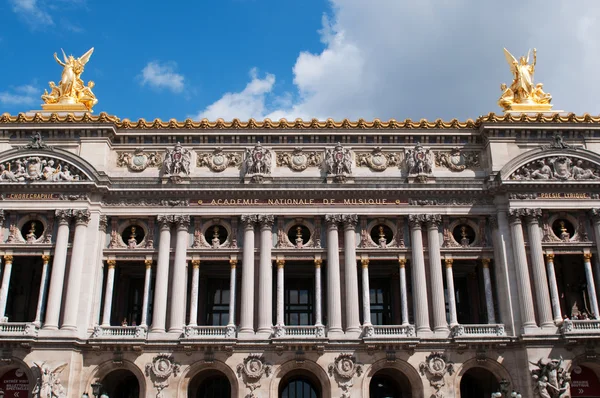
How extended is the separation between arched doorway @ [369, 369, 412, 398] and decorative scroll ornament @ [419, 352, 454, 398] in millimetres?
3017

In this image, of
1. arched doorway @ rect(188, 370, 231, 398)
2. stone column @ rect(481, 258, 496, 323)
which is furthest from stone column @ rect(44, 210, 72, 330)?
stone column @ rect(481, 258, 496, 323)

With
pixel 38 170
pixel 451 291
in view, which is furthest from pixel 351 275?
pixel 38 170

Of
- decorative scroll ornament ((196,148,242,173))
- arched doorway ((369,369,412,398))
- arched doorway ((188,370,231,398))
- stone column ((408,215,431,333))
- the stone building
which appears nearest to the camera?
the stone building

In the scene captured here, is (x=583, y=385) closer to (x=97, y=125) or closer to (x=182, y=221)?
(x=182, y=221)

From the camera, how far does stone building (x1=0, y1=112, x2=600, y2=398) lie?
35656 mm

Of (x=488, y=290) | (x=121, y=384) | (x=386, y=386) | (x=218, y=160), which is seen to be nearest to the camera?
(x=488, y=290)

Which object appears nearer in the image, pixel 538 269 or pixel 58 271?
pixel 58 271

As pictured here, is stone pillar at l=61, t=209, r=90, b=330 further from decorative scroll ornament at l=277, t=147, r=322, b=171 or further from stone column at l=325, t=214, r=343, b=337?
stone column at l=325, t=214, r=343, b=337

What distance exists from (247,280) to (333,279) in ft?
15.6

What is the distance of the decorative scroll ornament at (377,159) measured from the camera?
4053cm

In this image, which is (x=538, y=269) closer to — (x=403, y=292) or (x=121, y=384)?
(x=403, y=292)

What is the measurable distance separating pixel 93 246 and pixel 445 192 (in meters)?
20.1

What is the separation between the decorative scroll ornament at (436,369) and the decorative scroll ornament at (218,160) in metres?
15.6

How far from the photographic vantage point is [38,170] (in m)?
39.1
